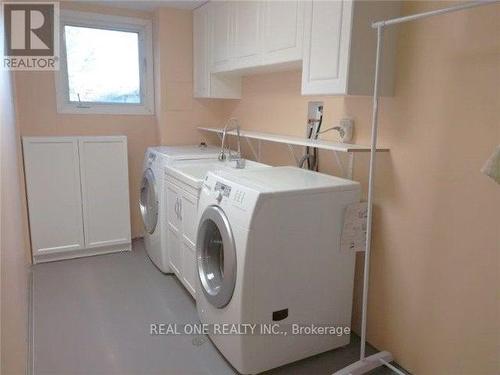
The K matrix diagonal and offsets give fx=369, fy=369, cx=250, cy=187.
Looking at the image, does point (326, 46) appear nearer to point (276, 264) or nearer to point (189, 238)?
point (276, 264)

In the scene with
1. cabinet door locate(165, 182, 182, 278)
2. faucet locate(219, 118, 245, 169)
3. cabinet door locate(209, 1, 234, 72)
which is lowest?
cabinet door locate(165, 182, 182, 278)

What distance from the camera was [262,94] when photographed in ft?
9.72

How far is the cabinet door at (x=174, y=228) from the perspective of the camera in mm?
2582

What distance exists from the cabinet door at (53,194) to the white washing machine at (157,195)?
59cm

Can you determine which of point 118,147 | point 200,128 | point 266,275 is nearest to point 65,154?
point 118,147

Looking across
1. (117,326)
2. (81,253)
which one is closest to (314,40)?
(117,326)

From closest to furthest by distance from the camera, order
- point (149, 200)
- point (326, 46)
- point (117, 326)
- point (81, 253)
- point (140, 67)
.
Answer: point (326, 46)
point (117, 326)
point (149, 200)
point (81, 253)
point (140, 67)

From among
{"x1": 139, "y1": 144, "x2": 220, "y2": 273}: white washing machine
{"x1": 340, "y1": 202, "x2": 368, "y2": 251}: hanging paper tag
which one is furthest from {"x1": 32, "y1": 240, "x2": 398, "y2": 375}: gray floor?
{"x1": 340, "y1": 202, "x2": 368, "y2": 251}: hanging paper tag

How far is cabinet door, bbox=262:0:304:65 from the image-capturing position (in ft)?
6.56

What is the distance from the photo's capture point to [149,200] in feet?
9.97

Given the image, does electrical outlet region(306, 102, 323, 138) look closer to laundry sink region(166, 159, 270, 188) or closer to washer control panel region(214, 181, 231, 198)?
laundry sink region(166, 159, 270, 188)

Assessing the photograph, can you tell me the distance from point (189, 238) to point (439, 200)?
146cm

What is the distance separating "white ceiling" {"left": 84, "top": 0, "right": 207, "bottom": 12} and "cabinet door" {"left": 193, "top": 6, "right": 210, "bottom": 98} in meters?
0.08

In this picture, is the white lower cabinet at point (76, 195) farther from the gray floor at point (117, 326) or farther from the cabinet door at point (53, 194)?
the gray floor at point (117, 326)
